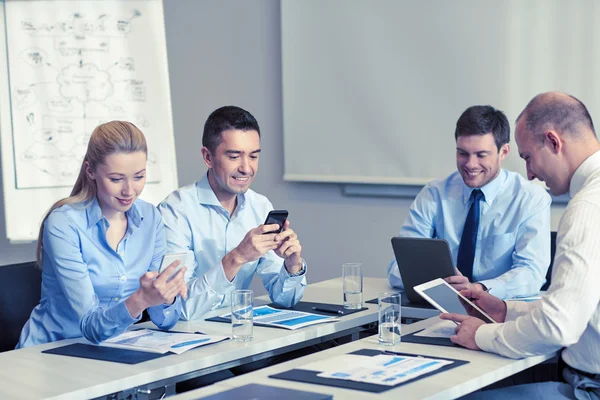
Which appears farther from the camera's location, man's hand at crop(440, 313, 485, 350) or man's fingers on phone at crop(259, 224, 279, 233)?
man's fingers on phone at crop(259, 224, 279, 233)

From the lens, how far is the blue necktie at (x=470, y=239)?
3510mm

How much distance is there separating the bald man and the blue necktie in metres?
0.99

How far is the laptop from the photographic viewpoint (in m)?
2.98

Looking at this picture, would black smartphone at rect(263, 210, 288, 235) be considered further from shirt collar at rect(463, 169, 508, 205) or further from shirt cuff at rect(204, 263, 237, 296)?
shirt collar at rect(463, 169, 508, 205)

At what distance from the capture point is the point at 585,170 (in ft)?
7.63

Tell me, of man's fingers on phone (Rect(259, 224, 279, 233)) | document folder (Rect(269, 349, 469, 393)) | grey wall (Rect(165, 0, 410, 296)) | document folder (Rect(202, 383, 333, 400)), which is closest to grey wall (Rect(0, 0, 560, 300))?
grey wall (Rect(165, 0, 410, 296))

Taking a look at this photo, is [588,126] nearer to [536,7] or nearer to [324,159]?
[536,7]

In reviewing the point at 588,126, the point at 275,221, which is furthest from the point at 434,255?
the point at 588,126

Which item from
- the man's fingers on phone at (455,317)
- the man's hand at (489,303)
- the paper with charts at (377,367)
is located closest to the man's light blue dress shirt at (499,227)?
the man's hand at (489,303)

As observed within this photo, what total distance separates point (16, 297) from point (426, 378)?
1.59 meters

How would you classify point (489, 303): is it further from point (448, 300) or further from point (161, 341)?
point (161, 341)

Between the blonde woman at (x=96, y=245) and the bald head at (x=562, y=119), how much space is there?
119cm

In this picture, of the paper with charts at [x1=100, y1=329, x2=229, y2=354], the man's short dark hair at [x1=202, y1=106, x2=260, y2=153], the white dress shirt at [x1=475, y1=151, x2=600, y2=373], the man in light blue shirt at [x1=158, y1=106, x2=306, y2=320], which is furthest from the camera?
the man's short dark hair at [x1=202, y1=106, x2=260, y2=153]

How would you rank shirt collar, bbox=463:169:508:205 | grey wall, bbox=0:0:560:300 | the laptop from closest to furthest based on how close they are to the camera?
the laptop → shirt collar, bbox=463:169:508:205 → grey wall, bbox=0:0:560:300
